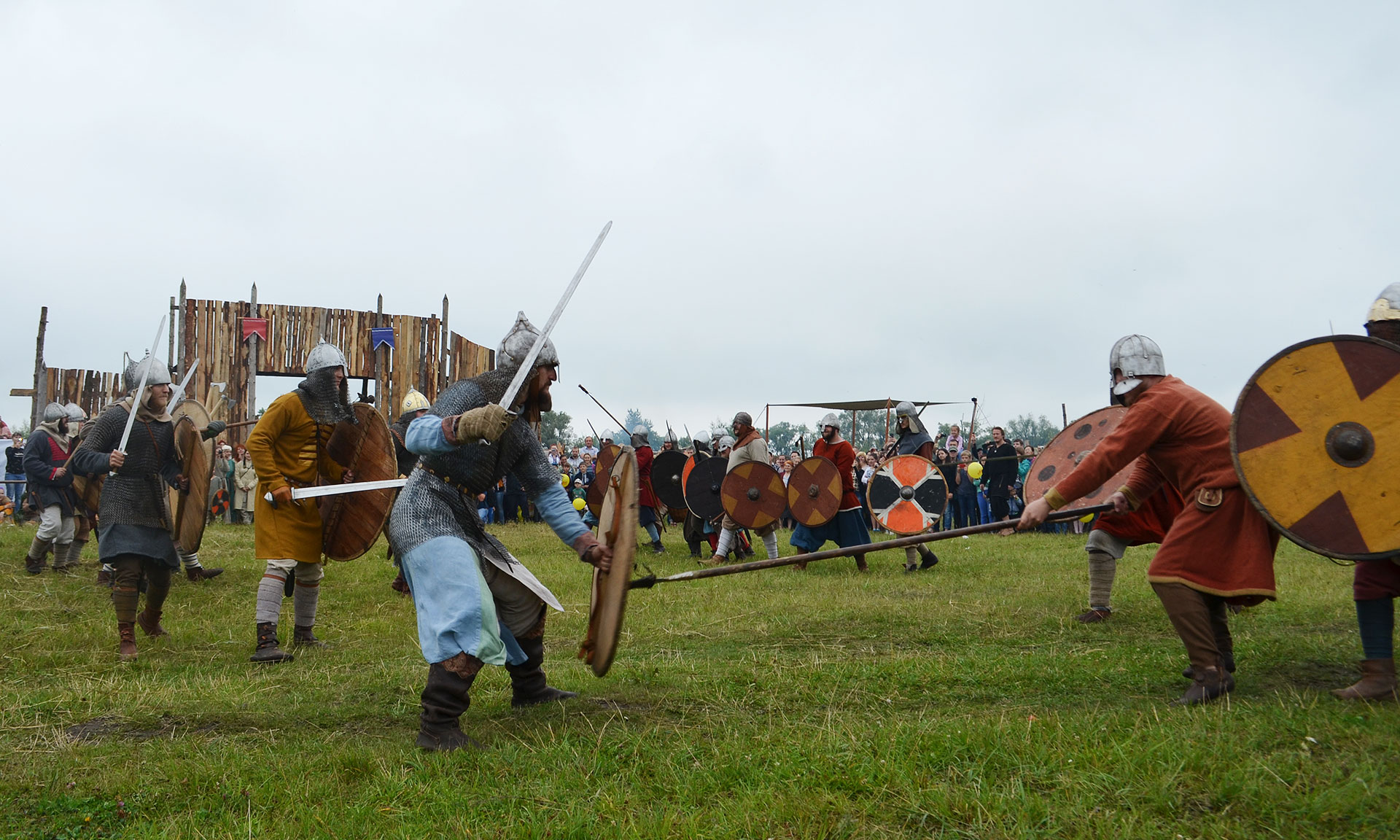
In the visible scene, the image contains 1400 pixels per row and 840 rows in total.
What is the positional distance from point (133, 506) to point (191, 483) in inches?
28.1

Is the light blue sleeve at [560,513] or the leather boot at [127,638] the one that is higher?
the light blue sleeve at [560,513]

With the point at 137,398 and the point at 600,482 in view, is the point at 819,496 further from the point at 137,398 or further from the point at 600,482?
the point at 137,398

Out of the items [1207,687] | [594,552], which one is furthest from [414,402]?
[1207,687]

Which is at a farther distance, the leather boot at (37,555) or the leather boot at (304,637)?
the leather boot at (37,555)

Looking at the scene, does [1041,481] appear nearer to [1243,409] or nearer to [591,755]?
[1243,409]

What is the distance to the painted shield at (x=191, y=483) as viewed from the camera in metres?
6.39

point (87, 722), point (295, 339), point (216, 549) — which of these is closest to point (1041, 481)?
point (87, 722)

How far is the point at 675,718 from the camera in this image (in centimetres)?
395

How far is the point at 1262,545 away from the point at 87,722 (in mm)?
4685

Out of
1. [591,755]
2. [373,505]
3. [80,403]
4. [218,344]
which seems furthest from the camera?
[80,403]

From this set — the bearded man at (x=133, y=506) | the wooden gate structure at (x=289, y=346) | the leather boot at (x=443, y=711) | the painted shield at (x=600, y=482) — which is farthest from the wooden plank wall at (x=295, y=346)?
the leather boot at (x=443, y=711)

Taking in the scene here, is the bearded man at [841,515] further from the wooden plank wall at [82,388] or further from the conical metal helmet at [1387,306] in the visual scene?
the wooden plank wall at [82,388]

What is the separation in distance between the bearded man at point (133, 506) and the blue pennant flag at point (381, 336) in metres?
11.0

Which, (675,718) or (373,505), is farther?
(373,505)
